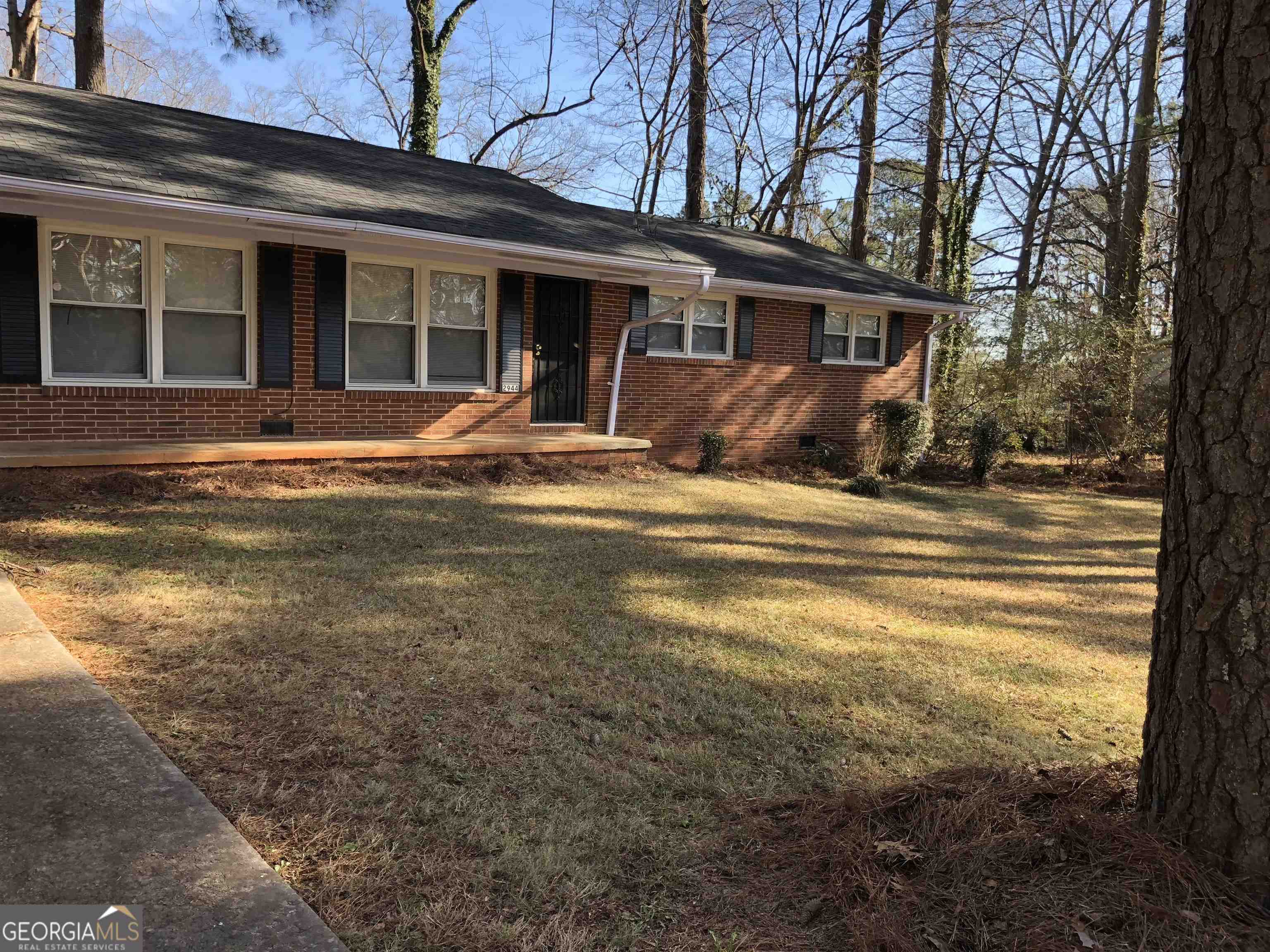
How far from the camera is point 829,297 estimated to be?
1369 centimetres

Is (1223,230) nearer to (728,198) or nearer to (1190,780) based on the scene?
(1190,780)

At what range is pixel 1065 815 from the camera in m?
2.55

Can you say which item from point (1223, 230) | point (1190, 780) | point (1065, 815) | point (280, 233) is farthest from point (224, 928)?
point (280, 233)

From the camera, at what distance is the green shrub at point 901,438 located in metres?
13.6

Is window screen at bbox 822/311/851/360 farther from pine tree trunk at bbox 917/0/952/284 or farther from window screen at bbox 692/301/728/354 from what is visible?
pine tree trunk at bbox 917/0/952/284

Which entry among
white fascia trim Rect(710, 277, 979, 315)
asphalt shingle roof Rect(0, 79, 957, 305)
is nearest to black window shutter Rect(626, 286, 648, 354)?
asphalt shingle roof Rect(0, 79, 957, 305)

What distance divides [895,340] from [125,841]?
47.4ft

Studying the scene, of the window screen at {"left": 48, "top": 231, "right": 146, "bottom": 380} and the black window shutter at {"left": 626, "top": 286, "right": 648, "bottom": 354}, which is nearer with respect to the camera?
the window screen at {"left": 48, "top": 231, "right": 146, "bottom": 380}

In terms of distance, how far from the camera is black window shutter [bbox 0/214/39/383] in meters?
7.74

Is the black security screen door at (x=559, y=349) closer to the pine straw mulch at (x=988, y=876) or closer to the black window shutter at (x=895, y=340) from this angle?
the black window shutter at (x=895, y=340)

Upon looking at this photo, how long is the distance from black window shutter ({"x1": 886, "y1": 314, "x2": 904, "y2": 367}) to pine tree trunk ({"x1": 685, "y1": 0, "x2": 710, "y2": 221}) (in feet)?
20.9

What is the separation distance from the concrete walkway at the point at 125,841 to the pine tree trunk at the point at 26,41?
1693 centimetres

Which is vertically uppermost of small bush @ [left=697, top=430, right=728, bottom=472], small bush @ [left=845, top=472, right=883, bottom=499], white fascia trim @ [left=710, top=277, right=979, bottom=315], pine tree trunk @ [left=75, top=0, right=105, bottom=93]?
pine tree trunk @ [left=75, top=0, right=105, bottom=93]

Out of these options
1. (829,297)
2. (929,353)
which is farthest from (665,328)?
(929,353)
